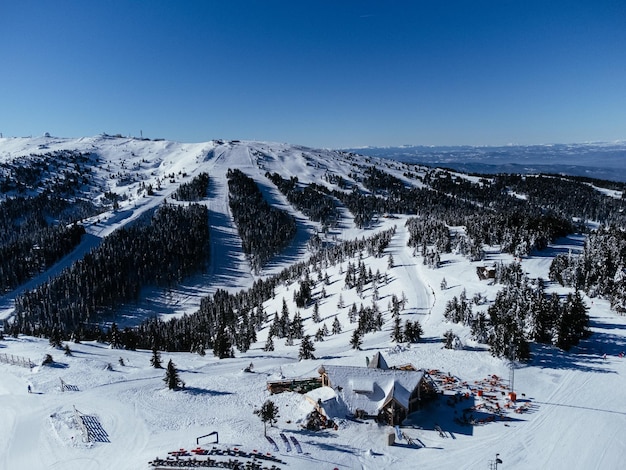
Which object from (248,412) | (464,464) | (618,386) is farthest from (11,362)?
(618,386)

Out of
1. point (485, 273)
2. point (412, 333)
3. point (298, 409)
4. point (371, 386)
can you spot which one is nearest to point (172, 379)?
point (298, 409)

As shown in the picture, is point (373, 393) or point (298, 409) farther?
point (298, 409)

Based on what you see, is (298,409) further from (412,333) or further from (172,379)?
(412,333)

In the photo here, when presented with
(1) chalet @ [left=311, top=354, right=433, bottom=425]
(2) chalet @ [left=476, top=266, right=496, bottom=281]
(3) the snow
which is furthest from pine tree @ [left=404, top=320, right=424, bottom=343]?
(2) chalet @ [left=476, top=266, right=496, bottom=281]

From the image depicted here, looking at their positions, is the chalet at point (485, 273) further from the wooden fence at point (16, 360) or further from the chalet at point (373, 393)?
the wooden fence at point (16, 360)

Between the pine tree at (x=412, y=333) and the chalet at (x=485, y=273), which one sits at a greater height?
the chalet at (x=485, y=273)

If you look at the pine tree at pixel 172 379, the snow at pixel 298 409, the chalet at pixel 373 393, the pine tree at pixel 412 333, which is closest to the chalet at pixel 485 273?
the snow at pixel 298 409

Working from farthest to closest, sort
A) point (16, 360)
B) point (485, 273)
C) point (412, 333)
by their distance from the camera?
point (485, 273)
point (412, 333)
point (16, 360)

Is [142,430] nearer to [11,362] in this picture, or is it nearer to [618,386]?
[11,362]
